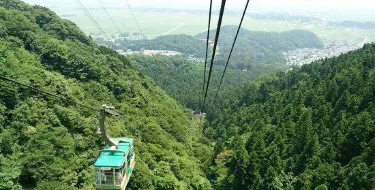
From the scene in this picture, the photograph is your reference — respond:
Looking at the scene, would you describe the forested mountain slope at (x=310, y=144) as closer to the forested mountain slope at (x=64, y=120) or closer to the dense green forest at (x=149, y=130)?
the dense green forest at (x=149, y=130)

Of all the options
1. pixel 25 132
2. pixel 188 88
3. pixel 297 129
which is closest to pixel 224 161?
pixel 297 129

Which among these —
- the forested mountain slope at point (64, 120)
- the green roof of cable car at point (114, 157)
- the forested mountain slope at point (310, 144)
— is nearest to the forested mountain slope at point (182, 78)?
the forested mountain slope at point (310, 144)

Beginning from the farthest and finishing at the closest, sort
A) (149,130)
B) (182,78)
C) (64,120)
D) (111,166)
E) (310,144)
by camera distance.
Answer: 1. (182,78)
2. (149,130)
3. (310,144)
4. (64,120)
5. (111,166)

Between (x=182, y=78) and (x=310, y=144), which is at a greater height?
(x=310, y=144)

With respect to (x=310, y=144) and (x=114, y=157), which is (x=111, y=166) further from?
(x=310, y=144)

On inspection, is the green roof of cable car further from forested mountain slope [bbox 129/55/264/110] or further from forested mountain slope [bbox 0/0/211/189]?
forested mountain slope [bbox 129/55/264/110]

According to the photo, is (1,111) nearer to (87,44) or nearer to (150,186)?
(150,186)

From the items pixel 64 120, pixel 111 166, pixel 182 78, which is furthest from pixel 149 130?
pixel 182 78
